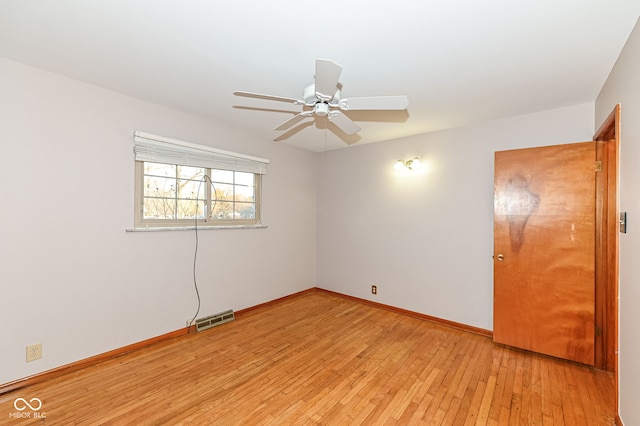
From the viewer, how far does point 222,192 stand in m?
3.44

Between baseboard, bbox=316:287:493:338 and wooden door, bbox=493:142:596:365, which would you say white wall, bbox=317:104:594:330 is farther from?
wooden door, bbox=493:142:596:365

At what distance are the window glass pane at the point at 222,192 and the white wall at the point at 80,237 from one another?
1.46 ft

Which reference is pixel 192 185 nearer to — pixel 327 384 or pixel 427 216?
pixel 327 384

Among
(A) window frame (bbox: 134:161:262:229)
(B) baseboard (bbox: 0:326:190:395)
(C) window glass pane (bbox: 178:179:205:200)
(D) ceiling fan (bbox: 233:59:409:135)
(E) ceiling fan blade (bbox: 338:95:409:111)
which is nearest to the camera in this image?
(D) ceiling fan (bbox: 233:59:409:135)

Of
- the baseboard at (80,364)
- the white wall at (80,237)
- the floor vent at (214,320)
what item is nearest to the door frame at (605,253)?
the floor vent at (214,320)

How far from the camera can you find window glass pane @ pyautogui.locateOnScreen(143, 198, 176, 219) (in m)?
2.80

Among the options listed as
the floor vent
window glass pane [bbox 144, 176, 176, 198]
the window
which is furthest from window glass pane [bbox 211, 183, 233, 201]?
→ the floor vent

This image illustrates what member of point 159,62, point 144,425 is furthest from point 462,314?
point 159,62

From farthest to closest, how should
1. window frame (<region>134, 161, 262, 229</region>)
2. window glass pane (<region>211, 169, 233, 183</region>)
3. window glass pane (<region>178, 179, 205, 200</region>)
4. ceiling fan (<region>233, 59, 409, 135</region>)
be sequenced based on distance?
1. window glass pane (<region>211, 169, 233, 183</region>)
2. window glass pane (<region>178, 179, 205, 200</region>)
3. window frame (<region>134, 161, 262, 229</region>)
4. ceiling fan (<region>233, 59, 409, 135</region>)

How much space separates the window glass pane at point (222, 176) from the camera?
10.9ft

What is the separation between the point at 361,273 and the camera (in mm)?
4203

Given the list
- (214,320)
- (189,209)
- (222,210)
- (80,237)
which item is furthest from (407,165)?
(80,237)

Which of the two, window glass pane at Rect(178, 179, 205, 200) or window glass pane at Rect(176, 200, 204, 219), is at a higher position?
window glass pane at Rect(178, 179, 205, 200)
